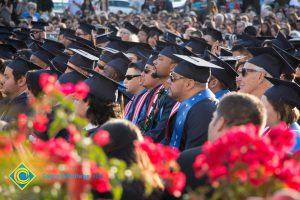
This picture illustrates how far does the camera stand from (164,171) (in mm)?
2715

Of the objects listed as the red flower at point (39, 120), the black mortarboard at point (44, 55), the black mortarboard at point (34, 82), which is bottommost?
the black mortarboard at point (44, 55)

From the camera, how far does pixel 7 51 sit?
12312 mm

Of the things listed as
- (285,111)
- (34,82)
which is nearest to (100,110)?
(285,111)

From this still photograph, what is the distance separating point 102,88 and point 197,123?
2.90 ft

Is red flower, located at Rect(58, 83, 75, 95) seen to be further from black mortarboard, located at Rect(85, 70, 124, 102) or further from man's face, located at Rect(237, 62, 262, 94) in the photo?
man's face, located at Rect(237, 62, 262, 94)

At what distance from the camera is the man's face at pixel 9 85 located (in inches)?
327

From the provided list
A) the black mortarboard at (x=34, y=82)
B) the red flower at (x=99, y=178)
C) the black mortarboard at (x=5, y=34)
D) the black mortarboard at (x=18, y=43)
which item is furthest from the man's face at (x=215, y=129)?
the black mortarboard at (x=5, y=34)

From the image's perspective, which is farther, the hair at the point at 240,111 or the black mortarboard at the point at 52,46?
the black mortarboard at the point at 52,46

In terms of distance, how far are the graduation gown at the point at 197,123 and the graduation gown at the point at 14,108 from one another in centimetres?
145

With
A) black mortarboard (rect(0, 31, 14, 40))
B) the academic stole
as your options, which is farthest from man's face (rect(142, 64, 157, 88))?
black mortarboard (rect(0, 31, 14, 40))

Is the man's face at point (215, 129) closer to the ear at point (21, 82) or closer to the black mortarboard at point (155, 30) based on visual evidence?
the ear at point (21, 82)

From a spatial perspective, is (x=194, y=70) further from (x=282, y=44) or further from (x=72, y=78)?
(x=282, y=44)

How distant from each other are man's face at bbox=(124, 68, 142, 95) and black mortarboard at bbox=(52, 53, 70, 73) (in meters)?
1.74

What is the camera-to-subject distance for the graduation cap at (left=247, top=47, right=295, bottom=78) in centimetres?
746
